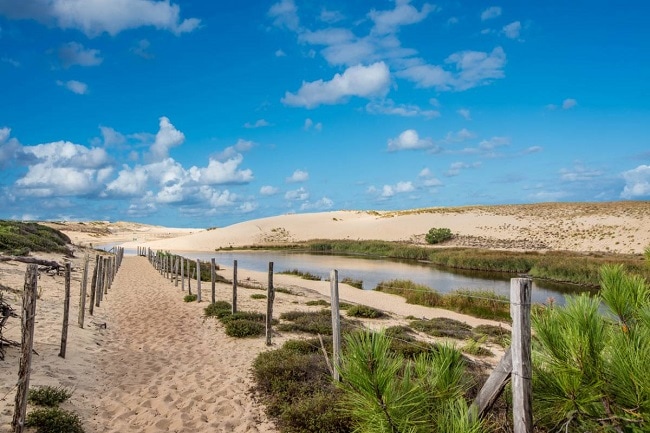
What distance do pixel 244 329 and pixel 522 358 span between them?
10301 millimetres

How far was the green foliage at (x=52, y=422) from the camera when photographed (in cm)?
571

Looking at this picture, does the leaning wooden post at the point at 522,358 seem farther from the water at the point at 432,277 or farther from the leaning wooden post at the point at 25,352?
the water at the point at 432,277

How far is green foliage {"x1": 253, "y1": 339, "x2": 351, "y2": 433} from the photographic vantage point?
6.12 meters

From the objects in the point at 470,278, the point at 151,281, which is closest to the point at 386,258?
the point at 470,278

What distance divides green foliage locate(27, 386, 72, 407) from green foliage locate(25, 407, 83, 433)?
51cm

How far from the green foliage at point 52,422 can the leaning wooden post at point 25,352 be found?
1.07ft

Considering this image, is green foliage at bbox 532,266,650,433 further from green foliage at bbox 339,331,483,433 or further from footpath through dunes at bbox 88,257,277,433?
footpath through dunes at bbox 88,257,277,433

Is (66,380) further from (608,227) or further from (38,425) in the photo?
(608,227)

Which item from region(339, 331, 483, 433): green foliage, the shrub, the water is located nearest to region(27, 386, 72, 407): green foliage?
the shrub

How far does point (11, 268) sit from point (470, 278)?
26519 mm

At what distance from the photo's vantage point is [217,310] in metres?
15.2

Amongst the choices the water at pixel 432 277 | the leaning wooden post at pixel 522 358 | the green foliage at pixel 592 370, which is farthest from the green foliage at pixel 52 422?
the water at pixel 432 277

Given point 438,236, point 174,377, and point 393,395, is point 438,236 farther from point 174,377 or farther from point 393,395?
point 393,395

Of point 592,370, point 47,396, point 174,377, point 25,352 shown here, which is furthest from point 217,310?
point 592,370
